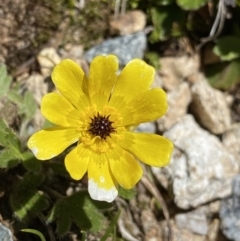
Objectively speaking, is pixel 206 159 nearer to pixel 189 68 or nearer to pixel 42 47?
pixel 189 68

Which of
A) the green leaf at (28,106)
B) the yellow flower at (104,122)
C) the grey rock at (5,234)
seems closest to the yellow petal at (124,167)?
the yellow flower at (104,122)

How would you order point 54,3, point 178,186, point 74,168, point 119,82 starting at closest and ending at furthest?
point 74,168, point 119,82, point 178,186, point 54,3

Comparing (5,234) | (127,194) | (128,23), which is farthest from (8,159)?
(128,23)

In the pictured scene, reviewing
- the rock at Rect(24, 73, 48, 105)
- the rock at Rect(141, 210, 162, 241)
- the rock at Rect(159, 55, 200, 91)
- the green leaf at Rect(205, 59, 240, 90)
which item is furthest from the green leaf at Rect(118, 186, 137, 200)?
the green leaf at Rect(205, 59, 240, 90)

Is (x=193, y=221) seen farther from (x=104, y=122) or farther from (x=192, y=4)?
(x=192, y=4)

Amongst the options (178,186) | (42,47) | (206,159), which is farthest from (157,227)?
(42,47)

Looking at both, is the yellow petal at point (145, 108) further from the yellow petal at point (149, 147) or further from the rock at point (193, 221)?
the rock at point (193, 221)
